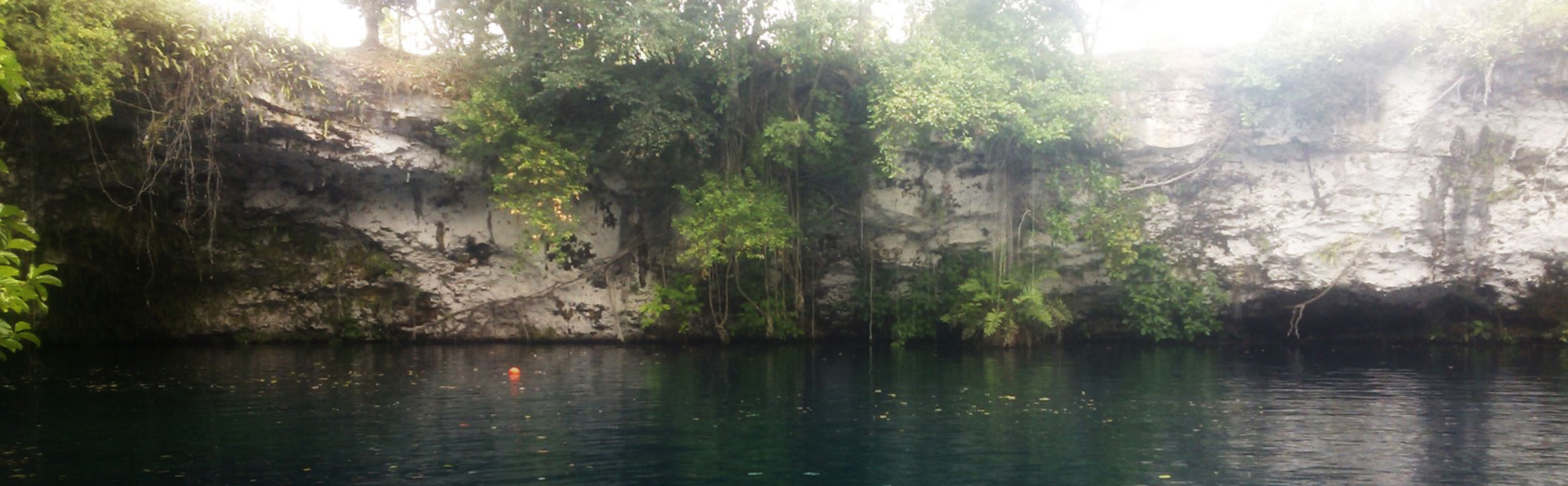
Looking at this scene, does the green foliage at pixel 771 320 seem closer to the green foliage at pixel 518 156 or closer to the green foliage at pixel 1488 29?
the green foliage at pixel 518 156

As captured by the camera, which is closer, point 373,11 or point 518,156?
point 518,156

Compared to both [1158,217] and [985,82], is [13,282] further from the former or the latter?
[1158,217]

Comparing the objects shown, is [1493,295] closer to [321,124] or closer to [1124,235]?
[1124,235]

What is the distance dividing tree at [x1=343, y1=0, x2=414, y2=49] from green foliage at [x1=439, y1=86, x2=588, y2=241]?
315 cm

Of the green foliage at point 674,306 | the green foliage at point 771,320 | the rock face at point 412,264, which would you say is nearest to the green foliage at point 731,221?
the green foliage at point 674,306

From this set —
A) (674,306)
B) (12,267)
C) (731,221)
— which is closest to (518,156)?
(731,221)

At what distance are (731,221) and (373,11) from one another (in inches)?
371

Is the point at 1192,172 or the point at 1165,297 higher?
the point at 1192,172

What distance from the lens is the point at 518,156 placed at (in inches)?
902

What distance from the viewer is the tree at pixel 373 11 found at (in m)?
24.4

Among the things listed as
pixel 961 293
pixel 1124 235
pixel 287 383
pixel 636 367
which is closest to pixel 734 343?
pixel 961 293

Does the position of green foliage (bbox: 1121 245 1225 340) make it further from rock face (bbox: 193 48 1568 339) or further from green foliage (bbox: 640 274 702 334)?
green foliage (bbox: 640 274 702 334)

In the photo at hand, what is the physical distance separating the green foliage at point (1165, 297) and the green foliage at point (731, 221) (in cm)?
825

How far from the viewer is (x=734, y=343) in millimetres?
26000
